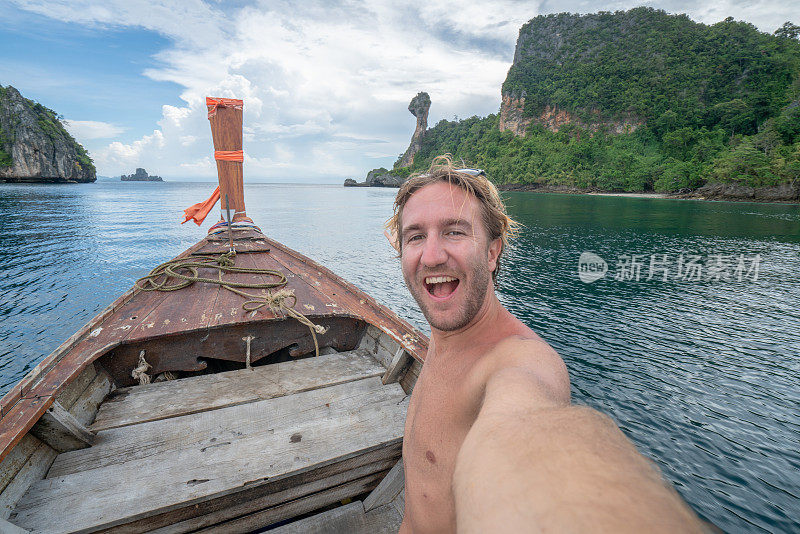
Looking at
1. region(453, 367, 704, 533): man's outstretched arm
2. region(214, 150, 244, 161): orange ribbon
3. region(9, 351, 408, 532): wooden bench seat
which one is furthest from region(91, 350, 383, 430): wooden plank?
region(214, 150, 244, 161): orange ribbon

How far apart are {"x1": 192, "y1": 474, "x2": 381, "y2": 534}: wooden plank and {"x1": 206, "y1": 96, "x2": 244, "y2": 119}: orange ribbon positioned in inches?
229

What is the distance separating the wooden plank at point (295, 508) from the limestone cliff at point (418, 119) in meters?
140

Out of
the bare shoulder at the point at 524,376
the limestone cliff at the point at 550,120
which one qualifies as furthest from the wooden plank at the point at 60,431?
the limestone cliff at the point at 550,120

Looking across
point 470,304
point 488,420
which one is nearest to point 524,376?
point 488,420

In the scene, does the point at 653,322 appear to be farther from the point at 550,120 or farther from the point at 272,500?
the point at 550,120

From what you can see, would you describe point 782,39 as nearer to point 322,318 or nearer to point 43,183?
point 322,318

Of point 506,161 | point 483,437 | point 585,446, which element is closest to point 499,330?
point 483,437

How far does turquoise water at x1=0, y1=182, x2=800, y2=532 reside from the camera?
495 cm

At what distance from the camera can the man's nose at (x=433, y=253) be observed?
5.03ft

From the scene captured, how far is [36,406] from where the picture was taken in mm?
1948

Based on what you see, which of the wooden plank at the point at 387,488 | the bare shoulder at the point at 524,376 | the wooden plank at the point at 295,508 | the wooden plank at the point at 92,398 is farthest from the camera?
the wooden plank at the point at 92,398

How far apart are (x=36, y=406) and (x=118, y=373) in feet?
3.35

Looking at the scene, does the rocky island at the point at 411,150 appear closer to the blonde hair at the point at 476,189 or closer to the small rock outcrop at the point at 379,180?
the small rock outcrop at the point at 379,180

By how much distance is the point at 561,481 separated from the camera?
0.55m
